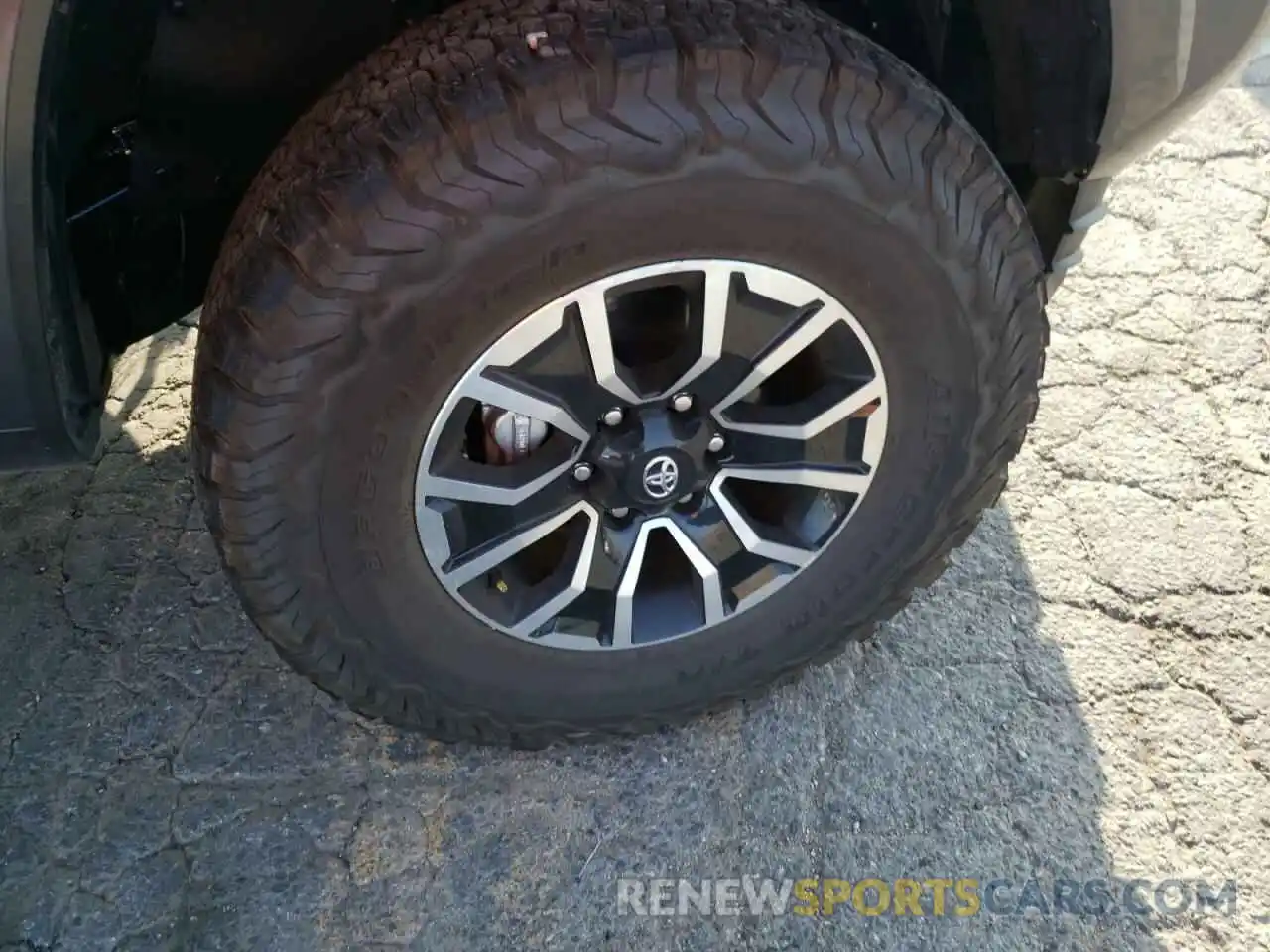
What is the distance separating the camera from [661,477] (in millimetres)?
1650

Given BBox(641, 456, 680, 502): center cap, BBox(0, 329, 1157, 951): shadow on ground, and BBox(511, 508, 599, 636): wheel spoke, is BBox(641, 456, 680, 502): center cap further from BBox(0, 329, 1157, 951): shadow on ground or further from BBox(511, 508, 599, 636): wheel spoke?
BBox(0, 329, 1157, 951): shadow on ground

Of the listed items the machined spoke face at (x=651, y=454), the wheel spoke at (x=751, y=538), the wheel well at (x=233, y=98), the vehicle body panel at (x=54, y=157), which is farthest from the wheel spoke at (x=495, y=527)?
the wheel well at (x=233, y=98)

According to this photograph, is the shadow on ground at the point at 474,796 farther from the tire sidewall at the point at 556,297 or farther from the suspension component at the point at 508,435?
the suspension component at the point at 508,435

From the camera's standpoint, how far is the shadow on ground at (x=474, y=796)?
1816 millimetres

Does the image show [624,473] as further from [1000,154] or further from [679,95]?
[1000,154]

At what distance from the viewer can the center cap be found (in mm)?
1629

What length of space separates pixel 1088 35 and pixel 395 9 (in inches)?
38.7

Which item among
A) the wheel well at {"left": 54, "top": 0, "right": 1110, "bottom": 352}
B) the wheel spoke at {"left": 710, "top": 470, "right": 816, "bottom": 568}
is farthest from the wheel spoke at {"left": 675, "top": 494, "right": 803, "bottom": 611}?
the wheel well at {"left": 54, "top": 0, "right": 1110, "bottom": 352}

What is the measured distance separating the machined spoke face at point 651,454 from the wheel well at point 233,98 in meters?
0.47

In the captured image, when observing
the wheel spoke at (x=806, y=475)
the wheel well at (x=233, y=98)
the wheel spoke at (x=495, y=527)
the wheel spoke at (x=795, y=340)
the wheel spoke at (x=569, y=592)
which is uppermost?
the wheel well at (x=233, y=98)

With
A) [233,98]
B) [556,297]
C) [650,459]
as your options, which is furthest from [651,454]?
[233,98]

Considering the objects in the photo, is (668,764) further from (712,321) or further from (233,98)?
(233,98)

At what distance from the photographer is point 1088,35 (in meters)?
1.54

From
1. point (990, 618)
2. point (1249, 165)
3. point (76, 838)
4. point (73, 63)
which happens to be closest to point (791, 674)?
point (990, 618)
